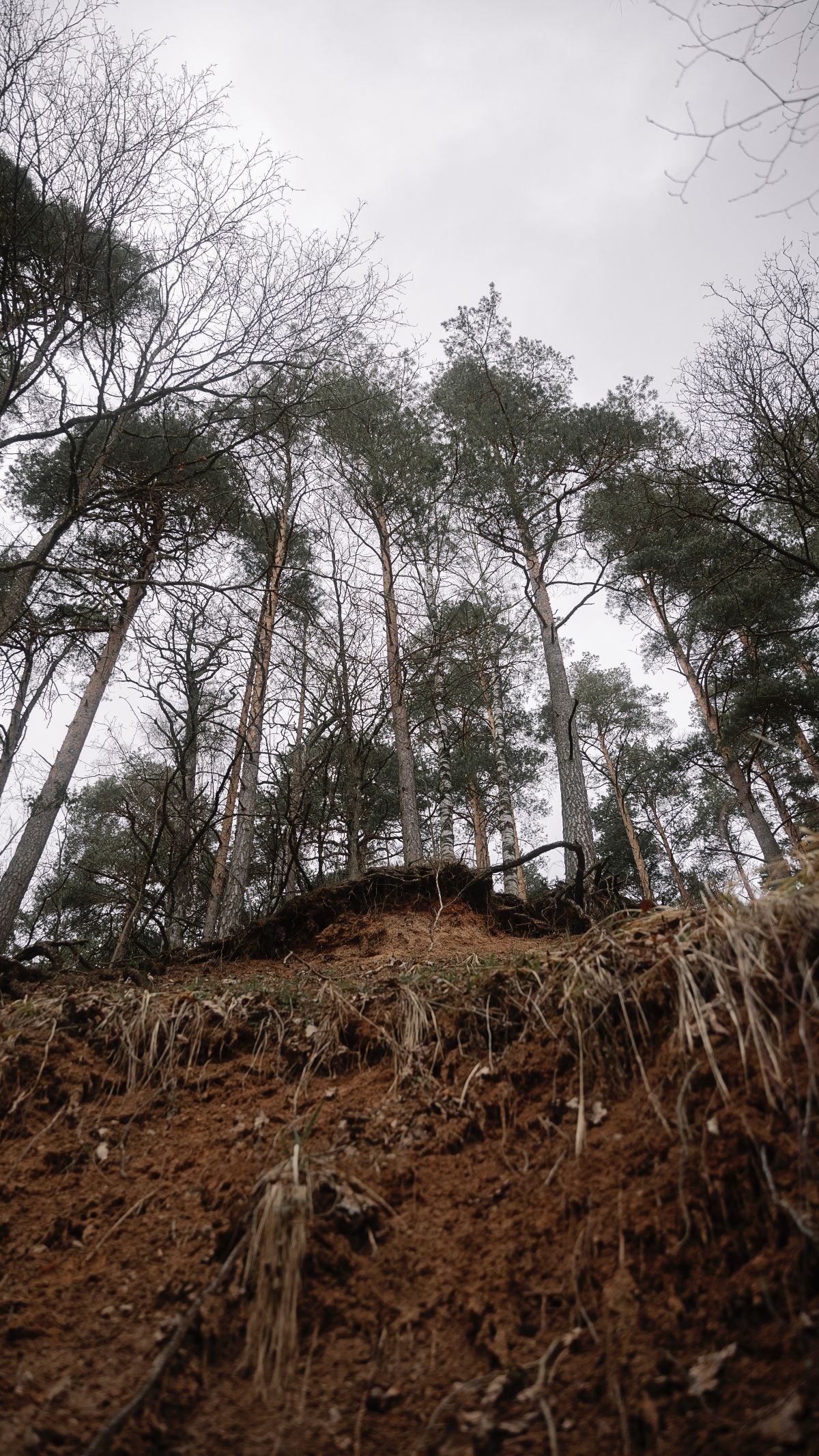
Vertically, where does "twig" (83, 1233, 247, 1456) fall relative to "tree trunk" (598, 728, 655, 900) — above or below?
below

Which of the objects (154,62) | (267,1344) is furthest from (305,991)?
(154,62)

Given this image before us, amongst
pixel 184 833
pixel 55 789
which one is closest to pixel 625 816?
pixel 55 789

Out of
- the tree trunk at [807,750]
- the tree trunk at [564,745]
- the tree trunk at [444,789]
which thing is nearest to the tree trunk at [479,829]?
the tree trunk at [444,789]

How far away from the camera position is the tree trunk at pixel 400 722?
33.5ft

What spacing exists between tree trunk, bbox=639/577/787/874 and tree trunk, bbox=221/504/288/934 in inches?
238

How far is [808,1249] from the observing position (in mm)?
1367

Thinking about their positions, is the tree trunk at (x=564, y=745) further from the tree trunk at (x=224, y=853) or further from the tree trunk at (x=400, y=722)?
the tree trunk at (x=224, y=853)

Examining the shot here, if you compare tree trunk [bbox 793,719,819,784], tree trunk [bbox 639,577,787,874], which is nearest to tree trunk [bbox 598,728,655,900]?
tree trunk [bbox 639,577,787,874]

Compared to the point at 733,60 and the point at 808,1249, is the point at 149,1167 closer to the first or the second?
the point at 808,1249

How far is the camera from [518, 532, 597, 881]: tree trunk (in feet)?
29.1

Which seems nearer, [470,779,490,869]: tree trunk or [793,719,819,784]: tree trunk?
[793,719,819,784]: tree trunk

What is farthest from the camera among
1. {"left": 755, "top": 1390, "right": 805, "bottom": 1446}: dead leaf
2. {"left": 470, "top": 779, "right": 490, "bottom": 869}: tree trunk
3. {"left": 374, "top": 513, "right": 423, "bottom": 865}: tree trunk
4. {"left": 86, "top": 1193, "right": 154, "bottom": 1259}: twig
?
{"left": 470, "top": 779, "right": 490, "bottom": 869}: tree trunk

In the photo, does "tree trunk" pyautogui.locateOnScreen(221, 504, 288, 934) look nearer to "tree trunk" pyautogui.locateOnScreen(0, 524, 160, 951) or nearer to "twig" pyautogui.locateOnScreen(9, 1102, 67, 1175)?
"tree trunk" pyautogui.locateOnScreen(0, 524, 160, 951)

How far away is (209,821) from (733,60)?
5.30m
